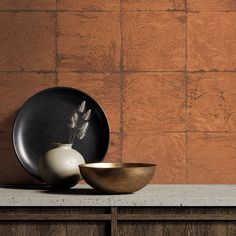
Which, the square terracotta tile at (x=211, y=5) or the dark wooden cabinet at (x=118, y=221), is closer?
the dark wooden cabinet at (x=118, y=221)

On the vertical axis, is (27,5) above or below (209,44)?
above

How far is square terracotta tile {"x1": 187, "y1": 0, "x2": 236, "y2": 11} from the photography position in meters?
2.53

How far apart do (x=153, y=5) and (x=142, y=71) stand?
333 mm

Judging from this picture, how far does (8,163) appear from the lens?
248 cm

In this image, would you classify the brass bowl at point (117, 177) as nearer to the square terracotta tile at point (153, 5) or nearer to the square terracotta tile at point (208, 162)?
the square terracotta tile at point (208, 162)

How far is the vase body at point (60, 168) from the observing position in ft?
6.88

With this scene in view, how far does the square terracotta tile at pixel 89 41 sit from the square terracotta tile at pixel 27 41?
54 mm

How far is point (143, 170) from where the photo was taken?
197 cm

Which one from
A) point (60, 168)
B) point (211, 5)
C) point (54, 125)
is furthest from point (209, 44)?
point (60, 168)

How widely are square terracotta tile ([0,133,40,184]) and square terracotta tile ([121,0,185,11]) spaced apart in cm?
87

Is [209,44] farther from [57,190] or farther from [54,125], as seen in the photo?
[57,190]

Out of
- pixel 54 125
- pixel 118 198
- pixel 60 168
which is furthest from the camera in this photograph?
pixel 54 125

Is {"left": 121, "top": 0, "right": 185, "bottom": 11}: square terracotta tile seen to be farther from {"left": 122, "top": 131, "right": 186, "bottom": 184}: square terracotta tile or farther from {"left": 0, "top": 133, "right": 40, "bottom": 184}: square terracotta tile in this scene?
{"left": 0, "top": 133, "right": 40, "bottom": 184}: square terracotta tile

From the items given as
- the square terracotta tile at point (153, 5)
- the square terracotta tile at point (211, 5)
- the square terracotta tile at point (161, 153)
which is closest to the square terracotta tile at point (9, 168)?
the square terracotta tile at point (161, 153)
